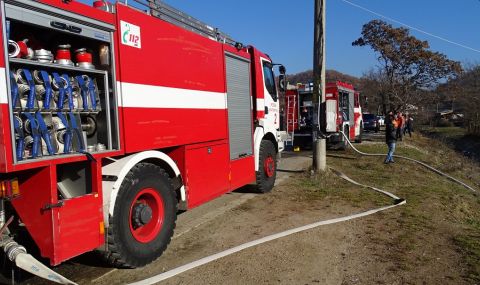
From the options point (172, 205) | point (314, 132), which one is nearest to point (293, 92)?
point (314, 132)

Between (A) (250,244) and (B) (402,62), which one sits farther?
(B) (402,62)

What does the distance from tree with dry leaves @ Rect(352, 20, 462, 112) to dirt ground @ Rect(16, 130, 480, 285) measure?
23.9m

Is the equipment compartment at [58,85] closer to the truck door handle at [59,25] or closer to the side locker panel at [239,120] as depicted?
the truck door handle at [59,25]

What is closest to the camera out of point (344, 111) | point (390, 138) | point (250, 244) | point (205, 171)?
Answer: point (250, 244)

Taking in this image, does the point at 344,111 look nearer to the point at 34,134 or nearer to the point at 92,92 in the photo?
the point at 92,92

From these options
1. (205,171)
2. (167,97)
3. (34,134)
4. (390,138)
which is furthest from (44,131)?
(390,138)

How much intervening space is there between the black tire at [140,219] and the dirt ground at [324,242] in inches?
7.4

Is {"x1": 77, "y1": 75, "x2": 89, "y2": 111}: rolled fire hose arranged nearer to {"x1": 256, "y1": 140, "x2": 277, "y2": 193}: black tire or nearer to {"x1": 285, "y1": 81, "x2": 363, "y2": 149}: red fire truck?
{"x1": 256, "y1": 140, "x2": 277, "y2": 193}: black tire

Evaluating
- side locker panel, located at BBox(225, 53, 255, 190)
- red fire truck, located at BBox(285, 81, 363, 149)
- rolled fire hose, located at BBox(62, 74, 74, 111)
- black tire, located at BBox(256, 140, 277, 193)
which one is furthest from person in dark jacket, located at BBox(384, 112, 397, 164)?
rolled fire hose, located at BBox(62, 74, 74, 111)

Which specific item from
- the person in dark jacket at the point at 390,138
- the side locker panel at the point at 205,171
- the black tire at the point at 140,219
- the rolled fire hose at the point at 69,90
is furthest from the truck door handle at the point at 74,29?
the person in dark jacket at the point at 390,138

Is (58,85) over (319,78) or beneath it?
beneath

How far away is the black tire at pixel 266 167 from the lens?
902 centimetres

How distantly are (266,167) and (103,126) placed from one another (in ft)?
16.8

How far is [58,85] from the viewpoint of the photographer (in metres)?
4.15
